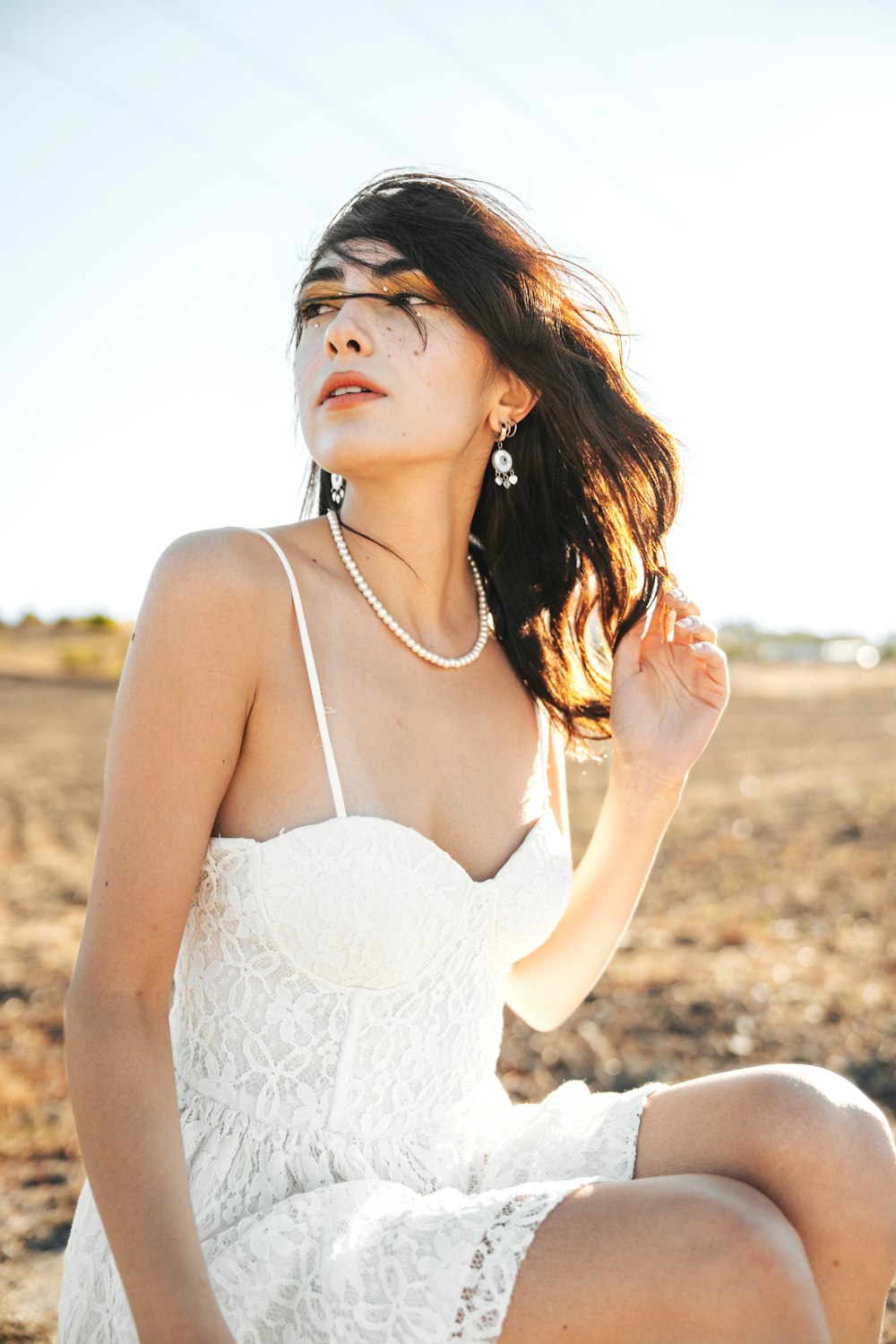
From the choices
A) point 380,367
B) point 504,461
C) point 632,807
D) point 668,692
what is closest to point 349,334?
point 380,367

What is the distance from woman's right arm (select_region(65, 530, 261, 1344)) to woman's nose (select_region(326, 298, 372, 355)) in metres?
0.47

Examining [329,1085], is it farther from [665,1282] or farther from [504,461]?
[504,461]

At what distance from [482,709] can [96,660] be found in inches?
1377

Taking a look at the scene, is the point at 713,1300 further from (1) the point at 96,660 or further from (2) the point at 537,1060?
(1) the point at 96,660

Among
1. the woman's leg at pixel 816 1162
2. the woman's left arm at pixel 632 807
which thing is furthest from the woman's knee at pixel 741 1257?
the woman's left arm at pixel 632 807

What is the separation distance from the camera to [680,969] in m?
5.06

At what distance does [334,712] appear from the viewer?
1767 mm

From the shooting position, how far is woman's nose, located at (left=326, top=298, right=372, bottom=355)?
6.34 ft

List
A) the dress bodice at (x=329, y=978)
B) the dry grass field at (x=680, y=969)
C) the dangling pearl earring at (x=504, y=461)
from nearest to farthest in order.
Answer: the dress bodice at (x=329, y=978) → the dangling pearl earring at (x=504, y=461) → the dry grass field at (x=680, y=969)

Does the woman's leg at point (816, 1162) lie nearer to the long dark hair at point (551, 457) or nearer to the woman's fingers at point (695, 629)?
the woman's fingers at point (695, 629)

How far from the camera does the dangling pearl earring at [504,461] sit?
2322 mm

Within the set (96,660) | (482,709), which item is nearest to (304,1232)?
(482,709)

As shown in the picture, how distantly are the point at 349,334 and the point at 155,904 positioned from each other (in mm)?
1031

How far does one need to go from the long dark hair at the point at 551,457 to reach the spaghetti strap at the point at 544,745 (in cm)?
2
